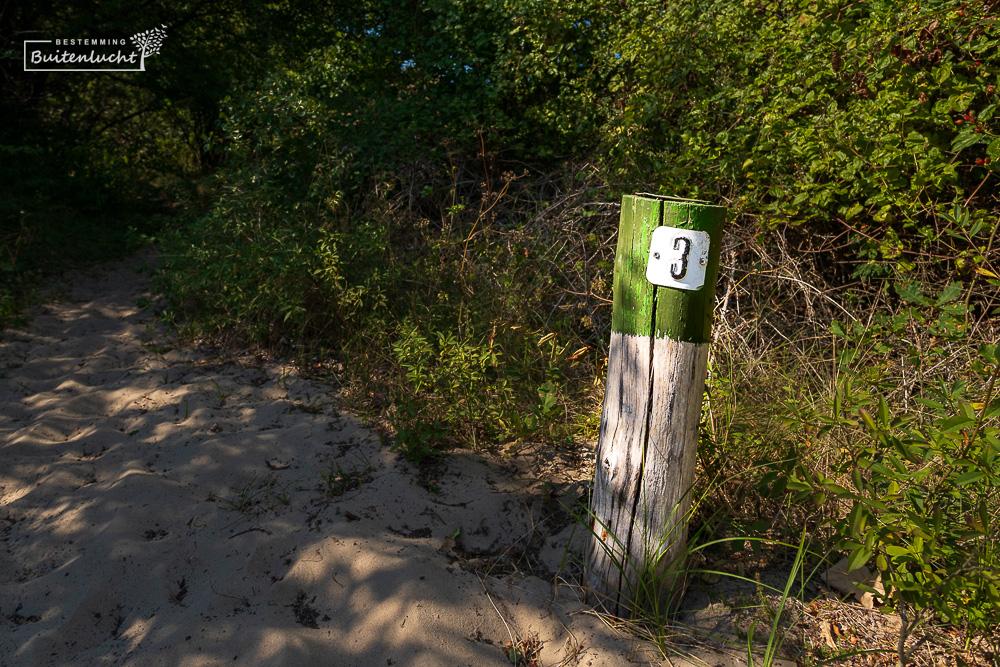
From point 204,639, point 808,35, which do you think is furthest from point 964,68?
point 204,639

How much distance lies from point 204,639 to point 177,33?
8099 mm

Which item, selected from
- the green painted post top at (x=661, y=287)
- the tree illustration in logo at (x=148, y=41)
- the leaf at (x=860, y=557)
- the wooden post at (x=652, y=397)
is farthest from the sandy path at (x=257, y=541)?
the tree illustration in logo at (x=148, y=41)

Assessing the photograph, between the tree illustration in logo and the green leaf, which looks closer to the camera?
the green leaf

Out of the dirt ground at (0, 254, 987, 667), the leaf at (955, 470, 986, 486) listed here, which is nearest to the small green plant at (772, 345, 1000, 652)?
the leaf at (955, 470, 986, 486)

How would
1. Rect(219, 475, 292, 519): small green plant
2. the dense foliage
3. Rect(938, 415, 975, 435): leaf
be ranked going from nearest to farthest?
Rect(938, 415, 975, 435): leaf < the dense foliage < Rect(219, 475, 292, 519): small green plant

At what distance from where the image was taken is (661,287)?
2.13 metres

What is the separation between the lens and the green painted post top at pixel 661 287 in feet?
6.82

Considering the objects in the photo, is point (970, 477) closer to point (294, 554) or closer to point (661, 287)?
point (661, 287)

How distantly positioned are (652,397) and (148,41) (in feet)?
26.1

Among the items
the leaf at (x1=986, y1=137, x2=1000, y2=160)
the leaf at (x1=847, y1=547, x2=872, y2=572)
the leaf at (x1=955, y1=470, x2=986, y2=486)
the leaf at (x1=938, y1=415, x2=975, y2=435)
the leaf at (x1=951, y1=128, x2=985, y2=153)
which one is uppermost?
the leaf at (x1=951, y1=128, x2=985, y2=153)

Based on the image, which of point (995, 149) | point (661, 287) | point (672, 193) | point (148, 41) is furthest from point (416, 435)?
point (148, 41)

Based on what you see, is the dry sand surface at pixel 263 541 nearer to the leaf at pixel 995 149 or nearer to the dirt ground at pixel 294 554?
the dirt ground at pixel 294 554

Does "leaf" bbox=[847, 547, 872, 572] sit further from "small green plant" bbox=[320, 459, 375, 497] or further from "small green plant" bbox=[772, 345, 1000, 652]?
"small green plant" bbox=[320, 459, 375, 497]

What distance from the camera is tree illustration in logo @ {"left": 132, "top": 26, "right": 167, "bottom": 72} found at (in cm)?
744
